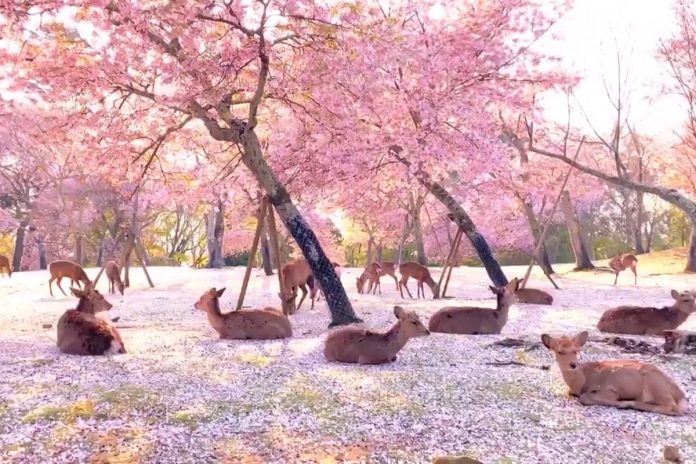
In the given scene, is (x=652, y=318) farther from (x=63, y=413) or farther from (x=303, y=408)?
(x=63, y=413)

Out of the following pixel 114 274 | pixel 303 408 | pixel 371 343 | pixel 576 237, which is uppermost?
pixel 576 237

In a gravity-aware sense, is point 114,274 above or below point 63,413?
above

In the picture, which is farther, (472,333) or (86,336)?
(472,333)

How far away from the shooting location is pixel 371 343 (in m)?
5.79

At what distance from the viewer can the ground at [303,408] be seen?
11.7ft

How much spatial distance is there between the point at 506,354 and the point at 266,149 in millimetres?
9367

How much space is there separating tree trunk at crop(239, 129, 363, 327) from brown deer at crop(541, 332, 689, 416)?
4587 millimetres

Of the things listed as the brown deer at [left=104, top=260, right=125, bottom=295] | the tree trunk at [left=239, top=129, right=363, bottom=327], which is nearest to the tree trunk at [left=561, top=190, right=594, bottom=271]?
the brown deer at [left=104, top=260, right=125, bottom=295]

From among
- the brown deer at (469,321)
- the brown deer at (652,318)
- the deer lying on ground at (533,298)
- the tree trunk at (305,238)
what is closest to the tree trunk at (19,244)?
the tree trunk at (305,238)

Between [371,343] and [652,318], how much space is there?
365 cm

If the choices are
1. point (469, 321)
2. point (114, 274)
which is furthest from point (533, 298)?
point (114, 274)

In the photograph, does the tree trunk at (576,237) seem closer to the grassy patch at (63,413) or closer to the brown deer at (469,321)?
the brown deer at (469,321)

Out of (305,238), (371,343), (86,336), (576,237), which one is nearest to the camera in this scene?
(371,343)

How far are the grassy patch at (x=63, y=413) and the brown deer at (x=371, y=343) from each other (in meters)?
2.25
